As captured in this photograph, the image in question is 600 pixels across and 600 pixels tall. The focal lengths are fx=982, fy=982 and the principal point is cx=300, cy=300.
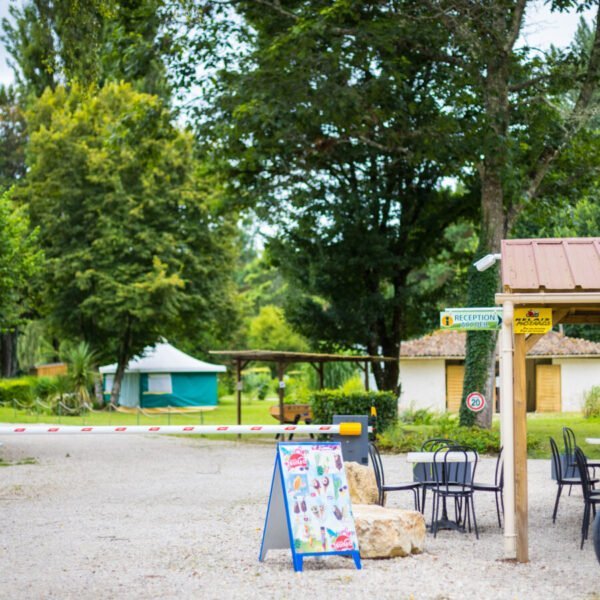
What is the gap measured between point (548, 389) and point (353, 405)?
2062 centimetres

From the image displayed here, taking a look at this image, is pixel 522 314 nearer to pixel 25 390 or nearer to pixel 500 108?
pixel 500 108

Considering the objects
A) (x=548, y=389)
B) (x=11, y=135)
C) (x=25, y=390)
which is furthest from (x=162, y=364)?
(x=548, y=389)

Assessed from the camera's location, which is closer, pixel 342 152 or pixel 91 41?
pixel 91 41

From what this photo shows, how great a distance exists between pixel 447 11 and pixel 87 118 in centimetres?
2330

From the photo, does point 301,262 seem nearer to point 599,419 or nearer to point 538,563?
point 599,419

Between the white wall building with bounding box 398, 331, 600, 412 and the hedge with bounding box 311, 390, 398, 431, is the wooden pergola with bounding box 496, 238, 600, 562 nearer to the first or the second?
the hedge with bounding box 311, 390, 398, 431

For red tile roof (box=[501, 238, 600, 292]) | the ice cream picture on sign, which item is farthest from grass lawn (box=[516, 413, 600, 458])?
the ice cream picture on sign

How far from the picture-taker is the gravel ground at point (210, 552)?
7.59m

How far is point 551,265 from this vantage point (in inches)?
360

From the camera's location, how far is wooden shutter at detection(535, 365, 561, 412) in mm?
41344

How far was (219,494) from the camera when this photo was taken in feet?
46.9

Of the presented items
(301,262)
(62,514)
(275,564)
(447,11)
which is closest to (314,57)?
(447,11)

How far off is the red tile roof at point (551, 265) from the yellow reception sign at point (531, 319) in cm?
19

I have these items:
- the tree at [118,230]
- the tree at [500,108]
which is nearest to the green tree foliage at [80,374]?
the tree at [118,230]
